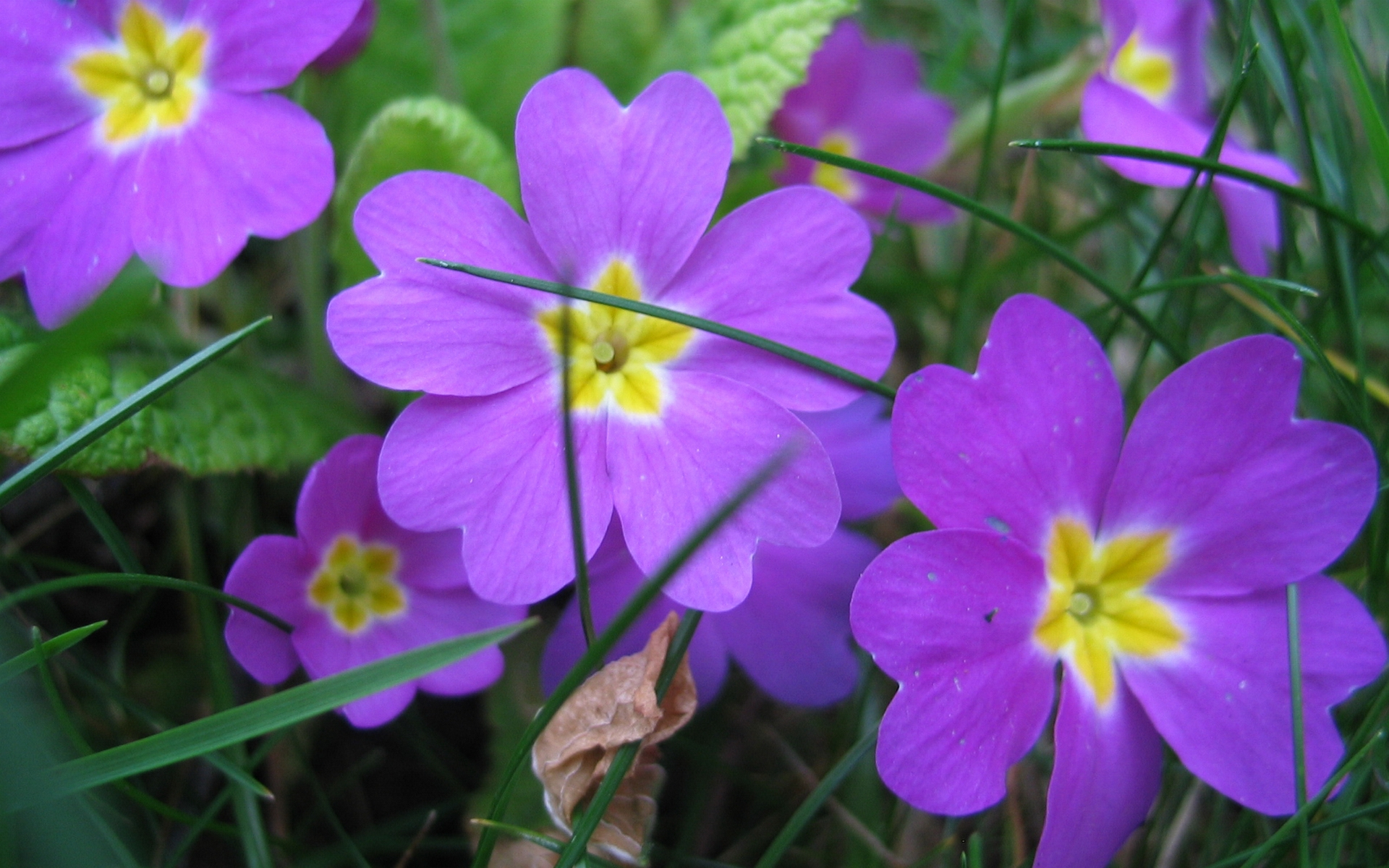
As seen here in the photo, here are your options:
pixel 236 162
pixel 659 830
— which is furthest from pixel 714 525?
pixel 659 830

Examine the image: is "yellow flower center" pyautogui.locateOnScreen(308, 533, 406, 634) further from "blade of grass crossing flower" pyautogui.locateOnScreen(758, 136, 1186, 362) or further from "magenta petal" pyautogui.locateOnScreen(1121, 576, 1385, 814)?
"magenta petal" pyautogui.locateOnScreen(1121, 576, 1385, 814)

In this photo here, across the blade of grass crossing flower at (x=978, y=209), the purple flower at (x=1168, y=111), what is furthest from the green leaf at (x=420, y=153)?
the purple flower at (x=1168, y=111)

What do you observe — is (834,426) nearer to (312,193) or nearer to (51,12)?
(312,193)

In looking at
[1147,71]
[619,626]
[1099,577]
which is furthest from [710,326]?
[1147,71]

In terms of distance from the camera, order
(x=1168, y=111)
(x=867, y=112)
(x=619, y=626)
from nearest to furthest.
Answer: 1. (x=619, y=626)
2. (x=1168, y=111)
3. (x=867, y=112)

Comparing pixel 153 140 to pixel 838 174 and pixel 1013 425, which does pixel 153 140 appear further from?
pixel 838 174

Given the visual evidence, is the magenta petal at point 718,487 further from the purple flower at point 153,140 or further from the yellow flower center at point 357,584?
the purple flower at point 153,140

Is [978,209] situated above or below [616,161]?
below
